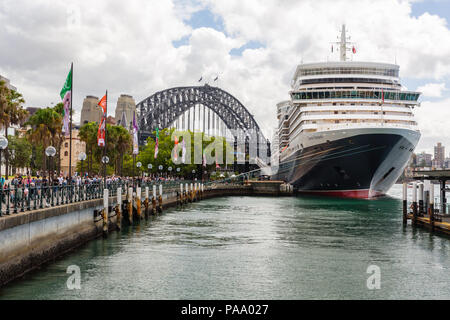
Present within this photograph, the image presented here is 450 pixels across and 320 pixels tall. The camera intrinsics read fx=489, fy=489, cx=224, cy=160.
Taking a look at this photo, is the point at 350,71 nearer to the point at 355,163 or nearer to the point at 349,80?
the point at 349,80

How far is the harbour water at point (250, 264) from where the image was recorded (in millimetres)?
18859

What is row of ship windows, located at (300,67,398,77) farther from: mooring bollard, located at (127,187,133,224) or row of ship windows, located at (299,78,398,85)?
mooring bollard, located at (127,187,133,224)

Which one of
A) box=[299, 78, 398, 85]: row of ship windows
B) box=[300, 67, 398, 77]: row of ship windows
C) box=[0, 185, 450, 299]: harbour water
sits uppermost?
box=[300, 67, 398, 77]: row of ship windows

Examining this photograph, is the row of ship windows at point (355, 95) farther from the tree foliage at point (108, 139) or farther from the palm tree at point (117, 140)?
the palm tree at point (117, 140)

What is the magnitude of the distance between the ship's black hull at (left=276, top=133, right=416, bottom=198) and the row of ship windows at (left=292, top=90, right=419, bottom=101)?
22.3ft

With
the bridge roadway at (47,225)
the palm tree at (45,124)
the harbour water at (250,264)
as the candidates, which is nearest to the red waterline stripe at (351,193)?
the harbour water at (250,264)

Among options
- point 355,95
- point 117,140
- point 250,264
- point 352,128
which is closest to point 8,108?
point 250,264

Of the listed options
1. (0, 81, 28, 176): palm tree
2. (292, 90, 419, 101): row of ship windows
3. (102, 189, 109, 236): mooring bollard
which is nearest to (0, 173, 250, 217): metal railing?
(102, 189, 109, 236): mooring bollard

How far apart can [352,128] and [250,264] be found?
39160 millimetres

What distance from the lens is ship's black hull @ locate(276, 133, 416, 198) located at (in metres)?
59.9

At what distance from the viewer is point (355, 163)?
62625 millimetres
